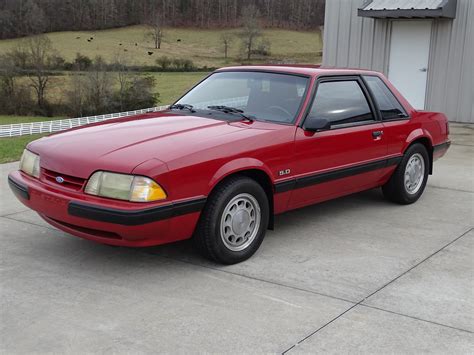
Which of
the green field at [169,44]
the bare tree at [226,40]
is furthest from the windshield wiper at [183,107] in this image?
the bare tree at [226,40]

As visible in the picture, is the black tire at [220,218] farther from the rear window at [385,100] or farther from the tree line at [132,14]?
the tree line at [132,14]

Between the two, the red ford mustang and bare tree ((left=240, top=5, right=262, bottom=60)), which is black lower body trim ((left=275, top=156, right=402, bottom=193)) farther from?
bare tree ((left=240, top=5, right=262, bottom=60))

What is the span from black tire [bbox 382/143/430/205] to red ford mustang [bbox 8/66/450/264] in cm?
1

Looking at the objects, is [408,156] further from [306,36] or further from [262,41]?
[262,41]

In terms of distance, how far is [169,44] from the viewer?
68438mm

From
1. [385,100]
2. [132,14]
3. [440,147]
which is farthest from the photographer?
[132,14]

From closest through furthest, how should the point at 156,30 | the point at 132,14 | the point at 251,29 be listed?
the point at 251,29
the point at 156,30
the point at 132,14

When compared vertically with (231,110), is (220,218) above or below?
below

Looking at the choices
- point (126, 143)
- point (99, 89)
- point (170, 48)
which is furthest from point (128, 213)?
point (170, 48)

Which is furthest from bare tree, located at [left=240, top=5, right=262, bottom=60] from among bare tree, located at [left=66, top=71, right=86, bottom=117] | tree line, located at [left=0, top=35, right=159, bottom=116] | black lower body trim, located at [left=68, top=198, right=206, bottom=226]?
black lower body trim, located at [left=68, top=198, right=206, bottom=226]

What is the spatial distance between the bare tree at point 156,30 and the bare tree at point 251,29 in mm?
14128

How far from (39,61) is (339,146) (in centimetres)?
5476

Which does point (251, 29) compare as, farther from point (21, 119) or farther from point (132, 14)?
point (21, 119)

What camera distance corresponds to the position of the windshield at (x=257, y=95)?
4859 millimetres
